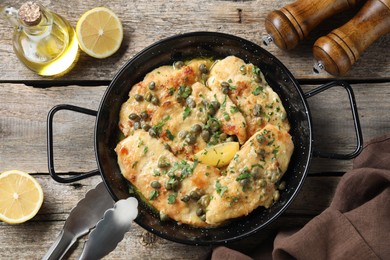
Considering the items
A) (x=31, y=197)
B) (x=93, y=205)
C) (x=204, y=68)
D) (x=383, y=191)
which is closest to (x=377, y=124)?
(x=383, y=191)

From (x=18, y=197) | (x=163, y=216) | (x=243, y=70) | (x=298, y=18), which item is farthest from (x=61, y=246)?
(x=298, y=18)

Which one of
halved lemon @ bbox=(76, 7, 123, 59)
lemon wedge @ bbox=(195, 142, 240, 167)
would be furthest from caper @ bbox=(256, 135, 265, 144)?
halved lemon @ bbox=(76, 7, 123, 59)

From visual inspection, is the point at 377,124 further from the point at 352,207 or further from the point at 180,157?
the point at 180,157

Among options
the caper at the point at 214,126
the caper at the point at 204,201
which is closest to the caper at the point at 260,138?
the caper at the point at 214,126

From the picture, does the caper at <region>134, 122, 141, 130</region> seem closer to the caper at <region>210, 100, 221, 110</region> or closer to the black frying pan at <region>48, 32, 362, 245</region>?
the black frying pan at <region>48, 32, 362, 245</region>

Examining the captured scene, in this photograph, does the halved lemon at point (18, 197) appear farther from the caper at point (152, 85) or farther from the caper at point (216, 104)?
the caper at point (216, 104)
